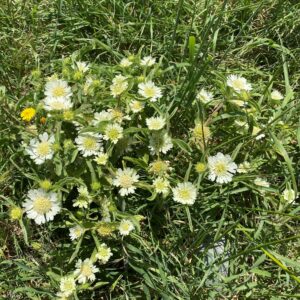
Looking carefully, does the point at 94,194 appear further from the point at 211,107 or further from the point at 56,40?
the point at 56,40

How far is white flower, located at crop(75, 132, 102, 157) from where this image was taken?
171 cm

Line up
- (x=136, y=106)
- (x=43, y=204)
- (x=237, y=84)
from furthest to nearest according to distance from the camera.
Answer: (x=237, y=84), (x=136, y=106), (x=43, y=204)

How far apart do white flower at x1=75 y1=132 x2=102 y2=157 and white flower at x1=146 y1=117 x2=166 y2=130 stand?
0.66ft

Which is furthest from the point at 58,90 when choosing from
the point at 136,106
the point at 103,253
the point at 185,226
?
the point at 185,226

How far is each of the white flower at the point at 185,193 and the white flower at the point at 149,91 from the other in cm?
35

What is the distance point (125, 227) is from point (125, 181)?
17 cm

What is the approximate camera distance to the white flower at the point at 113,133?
1721 mm

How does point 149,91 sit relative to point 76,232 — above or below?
above

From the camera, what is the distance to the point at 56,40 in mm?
2346

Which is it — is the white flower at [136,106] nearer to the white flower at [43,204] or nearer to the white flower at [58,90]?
the white flower at [58,90]

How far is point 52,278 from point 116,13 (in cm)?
140

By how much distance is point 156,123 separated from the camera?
1.76 metres

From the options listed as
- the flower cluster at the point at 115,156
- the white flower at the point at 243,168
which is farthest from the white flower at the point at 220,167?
the white flower at the point at 243,168

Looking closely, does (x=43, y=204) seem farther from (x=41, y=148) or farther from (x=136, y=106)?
(x=136, y=106)
